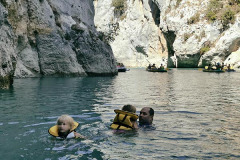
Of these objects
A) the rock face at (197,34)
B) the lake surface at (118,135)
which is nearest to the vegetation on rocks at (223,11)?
the rock face at (197,34)

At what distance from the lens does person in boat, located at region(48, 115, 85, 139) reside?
6.06 meters

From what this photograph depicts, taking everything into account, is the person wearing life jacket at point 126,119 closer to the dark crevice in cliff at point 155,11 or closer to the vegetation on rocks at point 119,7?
the dark crevice in cliff at point 155,11

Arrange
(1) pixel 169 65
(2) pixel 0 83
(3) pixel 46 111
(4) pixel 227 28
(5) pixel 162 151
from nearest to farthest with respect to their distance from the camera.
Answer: (5) pixel 162 151, (3) pixel 46 111, (2) pixel 0 83, (4) pixel 227 28, (1) pixel 169 65

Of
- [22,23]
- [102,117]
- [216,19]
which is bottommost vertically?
[102,117]

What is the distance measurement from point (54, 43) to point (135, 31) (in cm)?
5651

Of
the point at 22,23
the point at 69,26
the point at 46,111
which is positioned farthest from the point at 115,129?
the point at 69,26

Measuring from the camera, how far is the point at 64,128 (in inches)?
239

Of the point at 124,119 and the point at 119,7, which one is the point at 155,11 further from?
the point at 124,119

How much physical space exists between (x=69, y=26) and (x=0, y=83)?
1636cm

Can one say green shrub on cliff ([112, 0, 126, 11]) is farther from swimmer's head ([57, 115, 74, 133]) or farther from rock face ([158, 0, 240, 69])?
swimmer's head ([57, 115, 74, 133])

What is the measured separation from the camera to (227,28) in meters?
60.4

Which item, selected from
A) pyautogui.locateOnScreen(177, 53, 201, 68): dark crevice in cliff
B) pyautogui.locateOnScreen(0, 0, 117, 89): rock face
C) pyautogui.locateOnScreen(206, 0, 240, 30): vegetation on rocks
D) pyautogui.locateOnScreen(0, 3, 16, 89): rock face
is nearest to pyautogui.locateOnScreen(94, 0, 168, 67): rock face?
pyautogui.locateOnScreen(177, 53, 201, 68): dark crevice in cliff

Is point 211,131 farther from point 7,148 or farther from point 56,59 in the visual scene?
point 56,59

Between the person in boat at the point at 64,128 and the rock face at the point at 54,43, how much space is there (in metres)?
17.5
